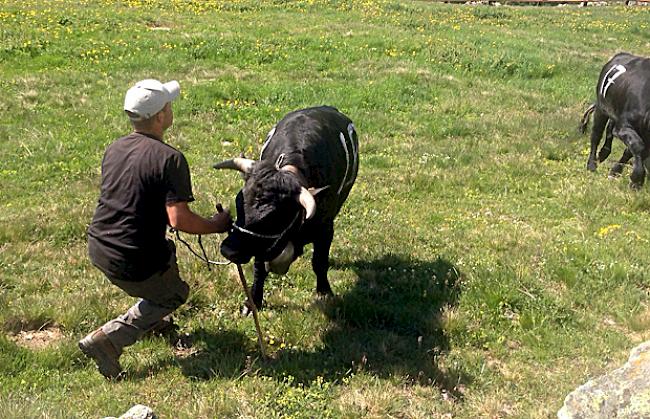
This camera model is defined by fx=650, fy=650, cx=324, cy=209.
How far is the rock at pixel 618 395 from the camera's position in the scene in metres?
3.49

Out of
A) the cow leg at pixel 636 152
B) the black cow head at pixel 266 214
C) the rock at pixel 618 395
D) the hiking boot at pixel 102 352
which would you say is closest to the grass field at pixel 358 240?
the hiking boot at pixel 102 352

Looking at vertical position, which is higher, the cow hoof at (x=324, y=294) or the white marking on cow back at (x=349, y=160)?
the white marking on cow back at (x=349, y=160)

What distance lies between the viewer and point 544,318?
588 cm

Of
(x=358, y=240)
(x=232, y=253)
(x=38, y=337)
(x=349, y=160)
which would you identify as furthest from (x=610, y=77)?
(x=38, y=337)

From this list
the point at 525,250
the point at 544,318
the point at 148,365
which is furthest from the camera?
the point at 525,250

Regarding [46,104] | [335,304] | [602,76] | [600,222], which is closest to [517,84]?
[602,76]

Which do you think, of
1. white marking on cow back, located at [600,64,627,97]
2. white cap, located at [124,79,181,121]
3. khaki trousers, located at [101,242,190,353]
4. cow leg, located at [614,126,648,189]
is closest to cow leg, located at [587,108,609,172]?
white marking on cow back, located at [600,64,627,97]

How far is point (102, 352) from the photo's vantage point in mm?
4645

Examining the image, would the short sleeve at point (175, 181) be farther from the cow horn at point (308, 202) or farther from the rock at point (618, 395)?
the rock at point (618, 395)

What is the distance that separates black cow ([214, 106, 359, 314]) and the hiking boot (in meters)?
1.08

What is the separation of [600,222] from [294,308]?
4.52 metres

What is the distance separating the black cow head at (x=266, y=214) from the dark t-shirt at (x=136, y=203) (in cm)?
42

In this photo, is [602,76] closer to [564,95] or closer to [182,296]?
[564,95]

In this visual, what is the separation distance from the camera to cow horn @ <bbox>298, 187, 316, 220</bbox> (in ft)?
15.1
